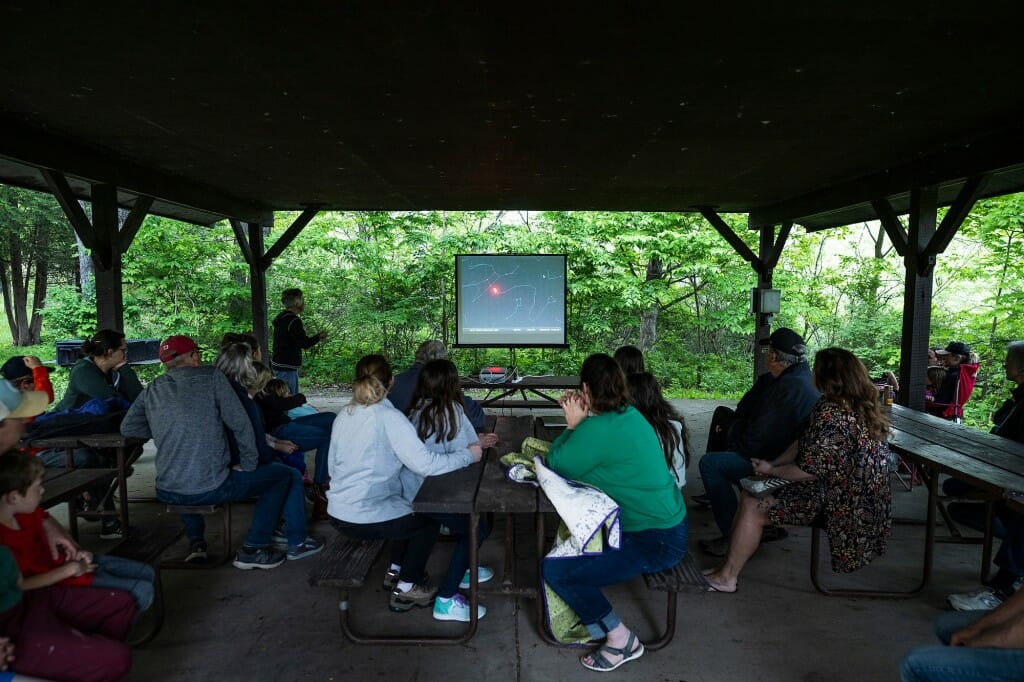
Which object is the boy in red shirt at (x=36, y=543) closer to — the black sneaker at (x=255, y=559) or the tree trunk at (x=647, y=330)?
the black sneaker at (x=255, y=559)

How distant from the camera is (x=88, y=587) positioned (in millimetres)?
1841

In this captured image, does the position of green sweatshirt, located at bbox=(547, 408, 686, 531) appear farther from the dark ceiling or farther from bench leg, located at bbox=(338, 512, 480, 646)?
the dark ceiling

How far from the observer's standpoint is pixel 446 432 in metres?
2.60

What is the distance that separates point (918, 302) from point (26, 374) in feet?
19.1

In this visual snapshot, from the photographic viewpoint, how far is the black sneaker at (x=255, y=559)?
2.91 m

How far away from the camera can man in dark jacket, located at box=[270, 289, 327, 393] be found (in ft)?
18.1

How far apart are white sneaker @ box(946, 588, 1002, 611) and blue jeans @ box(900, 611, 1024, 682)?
132 cm

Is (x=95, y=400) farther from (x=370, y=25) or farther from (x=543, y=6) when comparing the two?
(x=543, y=6)

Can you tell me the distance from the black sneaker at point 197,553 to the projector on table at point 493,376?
3089mm

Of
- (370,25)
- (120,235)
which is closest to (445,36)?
(370,25)

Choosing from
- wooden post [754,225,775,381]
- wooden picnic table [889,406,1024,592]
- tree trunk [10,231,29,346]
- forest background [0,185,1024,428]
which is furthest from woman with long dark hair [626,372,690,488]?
tree trunk [10,231,29,346]

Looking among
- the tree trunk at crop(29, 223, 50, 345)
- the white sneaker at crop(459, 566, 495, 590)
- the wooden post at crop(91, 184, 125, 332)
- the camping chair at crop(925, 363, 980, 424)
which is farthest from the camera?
the tree trunk at crop(29, 223, 50, 345)

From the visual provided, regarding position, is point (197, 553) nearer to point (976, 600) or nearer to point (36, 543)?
point (36, 543)

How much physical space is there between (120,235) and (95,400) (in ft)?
6.25
